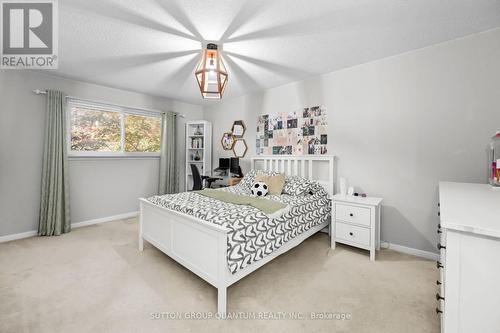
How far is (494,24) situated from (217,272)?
11.5 ft

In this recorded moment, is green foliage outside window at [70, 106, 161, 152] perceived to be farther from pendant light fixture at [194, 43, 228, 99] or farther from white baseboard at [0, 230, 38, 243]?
pendant light fixture at [194, 43, 228, 99]

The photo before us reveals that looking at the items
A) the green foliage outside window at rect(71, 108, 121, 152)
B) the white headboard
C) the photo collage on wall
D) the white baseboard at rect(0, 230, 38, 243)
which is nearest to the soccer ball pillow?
the white headboard

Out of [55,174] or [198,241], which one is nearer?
[198,241]

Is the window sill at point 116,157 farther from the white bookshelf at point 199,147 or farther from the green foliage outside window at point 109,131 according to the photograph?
the white bookshelf at point 199,147

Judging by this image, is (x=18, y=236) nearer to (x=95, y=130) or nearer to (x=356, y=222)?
(x=95, y=130)

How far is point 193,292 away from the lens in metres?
1.94

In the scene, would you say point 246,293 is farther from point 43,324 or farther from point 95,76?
point 95,76

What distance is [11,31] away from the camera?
220cm

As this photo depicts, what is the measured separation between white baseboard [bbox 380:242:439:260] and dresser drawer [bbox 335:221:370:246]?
0.54 meters

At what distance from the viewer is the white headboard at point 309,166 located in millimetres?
3270

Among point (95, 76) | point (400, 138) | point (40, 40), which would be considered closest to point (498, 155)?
point (400, 138)

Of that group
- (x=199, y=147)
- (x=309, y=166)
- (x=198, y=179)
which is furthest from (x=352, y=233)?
(x=199, y=147)

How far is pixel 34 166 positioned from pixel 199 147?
282cm

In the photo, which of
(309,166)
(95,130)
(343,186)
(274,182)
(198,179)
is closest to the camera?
(343,186)
